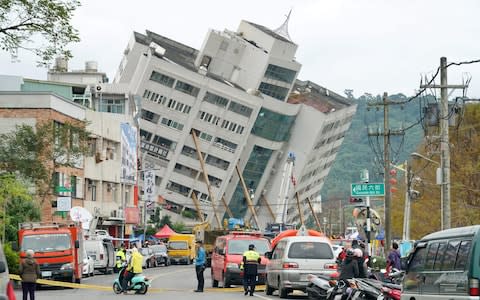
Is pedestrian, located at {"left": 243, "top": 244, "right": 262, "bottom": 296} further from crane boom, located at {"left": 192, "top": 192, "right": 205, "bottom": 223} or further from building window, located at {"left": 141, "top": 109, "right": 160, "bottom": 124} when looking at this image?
crane boom, located at {"left": 192, "top": 192, "right": 205, "bottom": 223}

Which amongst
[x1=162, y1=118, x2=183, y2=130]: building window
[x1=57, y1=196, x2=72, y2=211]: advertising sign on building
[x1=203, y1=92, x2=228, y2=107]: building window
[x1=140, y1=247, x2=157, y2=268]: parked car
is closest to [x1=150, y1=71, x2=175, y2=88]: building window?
[x1=162, y1=118, x2=183, y2=130]: building window

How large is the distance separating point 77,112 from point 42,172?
73.2 ft

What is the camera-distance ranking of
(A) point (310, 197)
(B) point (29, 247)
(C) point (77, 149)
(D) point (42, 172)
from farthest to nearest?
(A) point (310, 197) → (C) point (77, 149) → (D) point (42, 172) → (B) point (29, 247)

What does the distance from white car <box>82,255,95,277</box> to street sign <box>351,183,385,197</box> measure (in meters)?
14.3

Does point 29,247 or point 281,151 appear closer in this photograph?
point 29,247

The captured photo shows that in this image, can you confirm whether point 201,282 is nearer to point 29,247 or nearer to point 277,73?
→ point 29,247

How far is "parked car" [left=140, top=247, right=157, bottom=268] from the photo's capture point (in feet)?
228

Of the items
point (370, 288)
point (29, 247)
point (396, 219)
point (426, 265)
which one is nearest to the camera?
point (426, 265)

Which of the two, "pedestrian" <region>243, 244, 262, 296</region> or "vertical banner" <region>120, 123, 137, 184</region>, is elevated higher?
"vertical banner" <region>120, 123, 137, 184</region>

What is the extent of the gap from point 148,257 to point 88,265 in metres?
16.7

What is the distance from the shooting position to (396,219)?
273ft

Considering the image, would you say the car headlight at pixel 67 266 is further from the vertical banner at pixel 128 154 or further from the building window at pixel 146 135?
the building window at pixel 146 135

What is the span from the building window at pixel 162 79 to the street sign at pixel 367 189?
6943 centimetres

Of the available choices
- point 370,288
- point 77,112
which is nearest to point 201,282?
point 370,288
